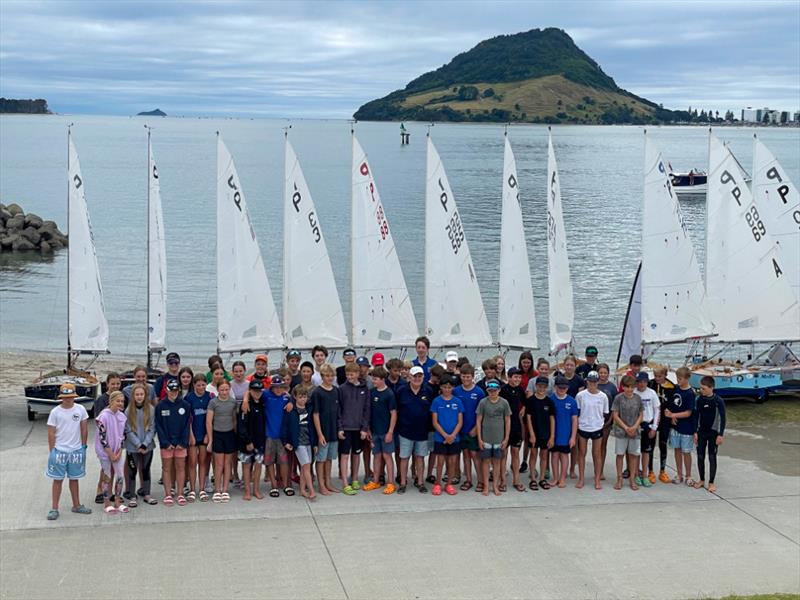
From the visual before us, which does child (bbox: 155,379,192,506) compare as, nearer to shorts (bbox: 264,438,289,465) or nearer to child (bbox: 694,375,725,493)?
shorts (bbox: 264,438,289,465)

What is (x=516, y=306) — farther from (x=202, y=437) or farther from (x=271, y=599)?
(x=271, y=599)

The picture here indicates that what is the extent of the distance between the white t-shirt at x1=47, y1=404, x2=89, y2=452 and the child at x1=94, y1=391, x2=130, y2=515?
216mm

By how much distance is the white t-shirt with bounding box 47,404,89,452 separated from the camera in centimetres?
997

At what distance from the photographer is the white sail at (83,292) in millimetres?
17688

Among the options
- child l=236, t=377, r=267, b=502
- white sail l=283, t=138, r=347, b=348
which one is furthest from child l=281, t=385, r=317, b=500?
white sail l=283, t=138, r=347, b=348

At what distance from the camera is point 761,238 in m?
18.5

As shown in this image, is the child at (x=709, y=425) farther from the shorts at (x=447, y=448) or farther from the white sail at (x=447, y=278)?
the white sail at (x=447, y=278)

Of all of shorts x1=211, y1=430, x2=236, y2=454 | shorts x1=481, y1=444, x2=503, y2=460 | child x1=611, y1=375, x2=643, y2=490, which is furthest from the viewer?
child x1=611, y1=375, x2=643, y2=490

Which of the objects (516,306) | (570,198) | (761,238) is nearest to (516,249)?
(516,306)

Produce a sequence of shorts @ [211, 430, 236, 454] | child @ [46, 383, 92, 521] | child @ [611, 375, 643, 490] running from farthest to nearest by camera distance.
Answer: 1. child @ [611, 375, 643, 490]
2. shorts @ [211, 430, 236, 454]
3. child @ [46, 383, 92, 521]

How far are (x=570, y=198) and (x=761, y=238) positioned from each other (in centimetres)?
5707

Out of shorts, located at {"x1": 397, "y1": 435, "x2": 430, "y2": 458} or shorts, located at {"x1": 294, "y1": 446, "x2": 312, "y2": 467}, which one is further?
shorts, located at {"x1": 397, "y1": 435, "x2": 430, "y2": 458}

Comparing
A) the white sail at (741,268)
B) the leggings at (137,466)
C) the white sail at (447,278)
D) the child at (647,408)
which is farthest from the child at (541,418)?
the white sail at (741,268)

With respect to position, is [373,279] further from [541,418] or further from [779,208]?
[779,208]
